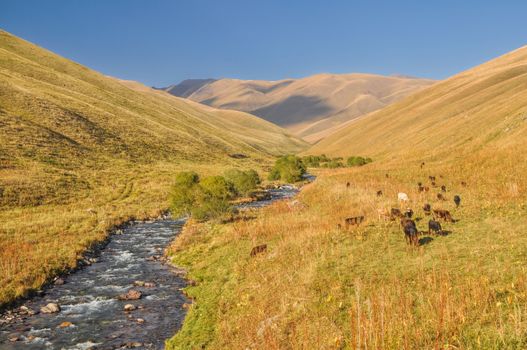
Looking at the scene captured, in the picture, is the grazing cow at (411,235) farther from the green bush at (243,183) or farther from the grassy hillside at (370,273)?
the green bush at (243,183)

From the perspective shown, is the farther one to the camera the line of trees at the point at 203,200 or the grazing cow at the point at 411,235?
the line of trees at the point at 203,200

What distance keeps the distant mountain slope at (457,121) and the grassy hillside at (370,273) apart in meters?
9.84

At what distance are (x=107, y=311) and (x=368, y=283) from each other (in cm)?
1310

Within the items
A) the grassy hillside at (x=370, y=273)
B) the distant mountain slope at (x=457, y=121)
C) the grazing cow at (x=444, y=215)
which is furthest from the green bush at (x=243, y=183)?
the grazing cow at (x=444, y=215)

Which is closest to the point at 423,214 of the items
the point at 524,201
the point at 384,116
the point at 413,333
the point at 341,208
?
the point at 524,201

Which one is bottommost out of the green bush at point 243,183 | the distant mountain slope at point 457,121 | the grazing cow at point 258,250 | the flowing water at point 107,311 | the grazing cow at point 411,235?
the flowing water at point 107,311

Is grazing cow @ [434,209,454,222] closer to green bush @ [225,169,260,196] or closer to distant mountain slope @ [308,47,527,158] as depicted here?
distant mountain slope @ [308,47,527,158]

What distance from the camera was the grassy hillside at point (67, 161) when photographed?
31062 mm

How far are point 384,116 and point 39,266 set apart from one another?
138 metres

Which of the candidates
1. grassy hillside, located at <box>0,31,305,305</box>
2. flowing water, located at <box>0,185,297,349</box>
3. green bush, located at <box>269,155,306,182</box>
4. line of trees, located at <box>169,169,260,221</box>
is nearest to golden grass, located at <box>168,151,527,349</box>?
flowing water, located at <box>0,185,297,349</box>

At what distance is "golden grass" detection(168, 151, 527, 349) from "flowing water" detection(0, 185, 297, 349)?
4.48ft

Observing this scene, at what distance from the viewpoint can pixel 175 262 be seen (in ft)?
90.8

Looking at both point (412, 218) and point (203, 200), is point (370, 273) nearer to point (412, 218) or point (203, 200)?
point (412, 218)

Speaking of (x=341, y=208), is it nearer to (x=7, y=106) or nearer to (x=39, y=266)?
(x=39, y=266)
